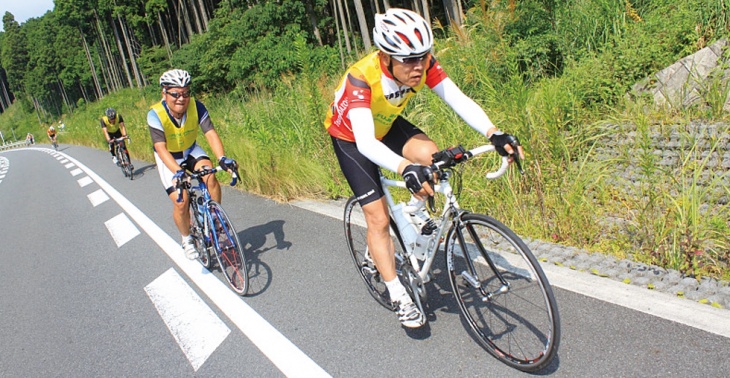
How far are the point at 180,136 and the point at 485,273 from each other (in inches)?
142

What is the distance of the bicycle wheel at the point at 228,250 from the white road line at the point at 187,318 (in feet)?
1.15

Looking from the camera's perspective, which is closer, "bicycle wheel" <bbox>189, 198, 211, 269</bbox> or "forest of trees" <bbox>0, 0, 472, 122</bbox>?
"bicycle wheel" <bbox>189, 198, 211, 269</bbox>

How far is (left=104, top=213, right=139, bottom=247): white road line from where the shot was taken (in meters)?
6.61

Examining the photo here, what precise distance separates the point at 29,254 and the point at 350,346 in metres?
6.32

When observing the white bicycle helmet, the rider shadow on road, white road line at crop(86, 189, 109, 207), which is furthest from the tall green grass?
white road line at crop(86, 189, 109, 207)

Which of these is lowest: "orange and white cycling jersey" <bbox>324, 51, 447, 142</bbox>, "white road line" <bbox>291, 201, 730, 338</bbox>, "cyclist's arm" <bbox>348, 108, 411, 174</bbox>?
"white road line" <bbox>291, 201, 730, 338</bbox>

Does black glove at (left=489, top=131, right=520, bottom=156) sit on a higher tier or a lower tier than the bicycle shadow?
higher

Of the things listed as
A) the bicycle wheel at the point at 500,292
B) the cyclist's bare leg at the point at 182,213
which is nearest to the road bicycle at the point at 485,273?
the bicycle wheel at the point at 500,292

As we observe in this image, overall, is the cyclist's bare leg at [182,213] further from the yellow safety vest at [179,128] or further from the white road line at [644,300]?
the white road line at [644,300]

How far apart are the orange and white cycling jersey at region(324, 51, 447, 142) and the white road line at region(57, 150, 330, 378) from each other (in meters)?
1.57

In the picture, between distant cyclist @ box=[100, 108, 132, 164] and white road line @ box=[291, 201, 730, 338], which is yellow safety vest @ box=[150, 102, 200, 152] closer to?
white road line @ box=[291, 201, 730, 338]

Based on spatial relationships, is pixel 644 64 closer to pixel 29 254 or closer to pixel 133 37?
pixel 29 254

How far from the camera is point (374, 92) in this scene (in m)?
2.84

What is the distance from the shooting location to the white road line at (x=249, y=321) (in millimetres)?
2967
